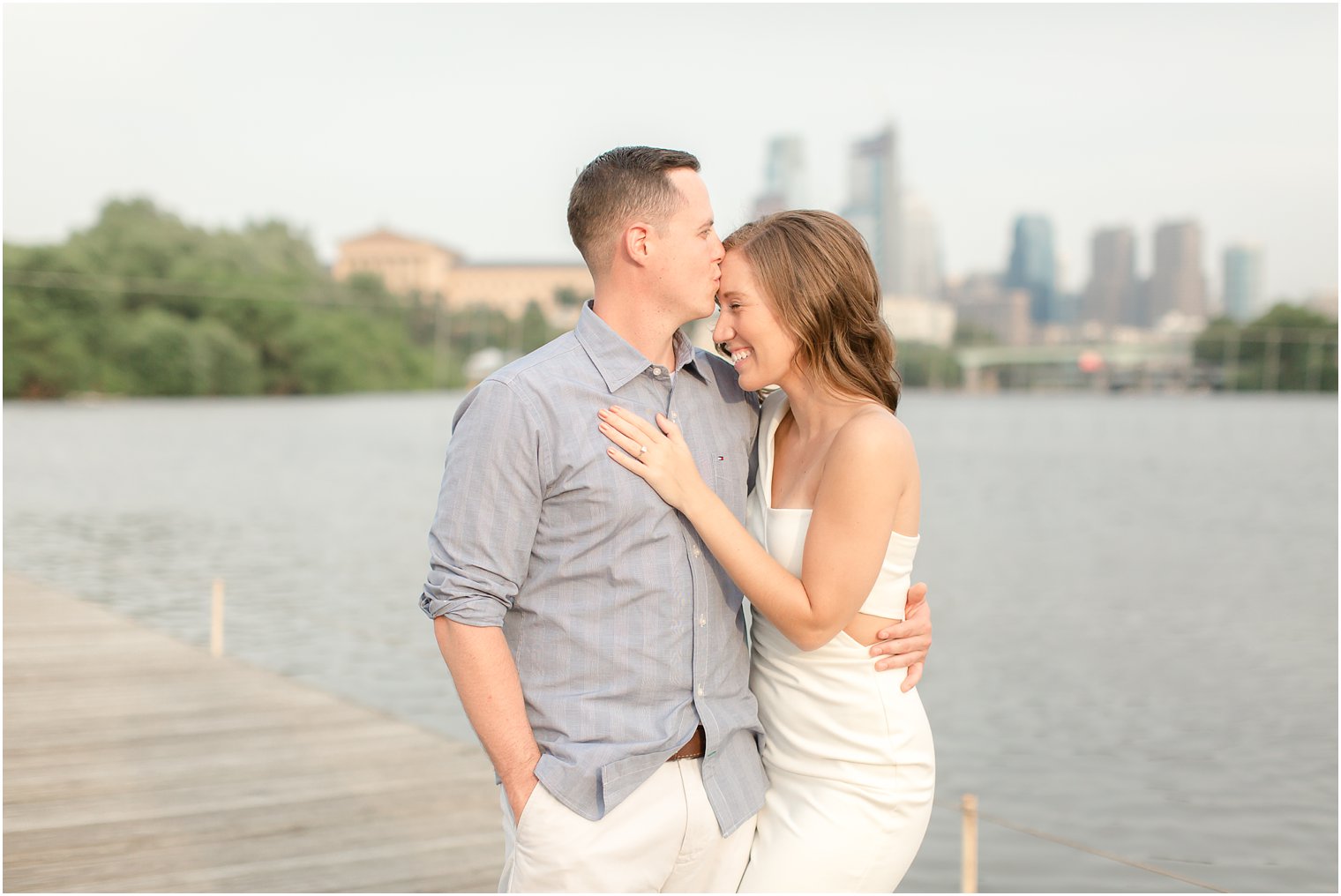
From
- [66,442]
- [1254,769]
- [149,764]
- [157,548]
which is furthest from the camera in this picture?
[66,442]

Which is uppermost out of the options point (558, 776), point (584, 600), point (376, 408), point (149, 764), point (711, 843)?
point (584, 600)

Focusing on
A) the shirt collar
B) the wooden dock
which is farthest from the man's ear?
the wooden dock

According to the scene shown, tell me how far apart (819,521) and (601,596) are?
40cm

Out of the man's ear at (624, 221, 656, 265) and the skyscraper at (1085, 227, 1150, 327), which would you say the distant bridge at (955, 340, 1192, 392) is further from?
the man's ear at (624, 221, 656, 265)

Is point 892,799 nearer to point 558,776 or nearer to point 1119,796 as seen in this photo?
point 558,776

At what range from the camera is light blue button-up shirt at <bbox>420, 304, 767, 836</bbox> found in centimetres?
220

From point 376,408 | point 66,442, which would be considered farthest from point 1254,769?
point 376,408

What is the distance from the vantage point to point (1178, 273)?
118812 millimetres

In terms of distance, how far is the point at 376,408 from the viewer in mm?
67438

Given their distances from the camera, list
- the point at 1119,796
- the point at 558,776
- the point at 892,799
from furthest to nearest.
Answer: the point at 1119,796
the point at 892,799
the point at 558,776

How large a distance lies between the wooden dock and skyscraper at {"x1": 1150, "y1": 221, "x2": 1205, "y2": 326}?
118414 millimetres

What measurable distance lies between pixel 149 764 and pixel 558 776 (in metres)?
3.95

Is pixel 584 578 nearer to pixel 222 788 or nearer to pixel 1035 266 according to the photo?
pixel 222 788

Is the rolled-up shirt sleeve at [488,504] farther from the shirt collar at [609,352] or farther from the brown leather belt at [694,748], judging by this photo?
the brown leather belt at [694,748]
